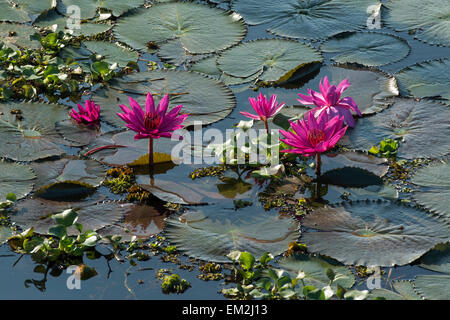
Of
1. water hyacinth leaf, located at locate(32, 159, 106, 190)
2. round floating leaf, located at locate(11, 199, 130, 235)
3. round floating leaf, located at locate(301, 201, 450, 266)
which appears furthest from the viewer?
water hyacinth leaf, located at locate(32, 159, 106, 190)

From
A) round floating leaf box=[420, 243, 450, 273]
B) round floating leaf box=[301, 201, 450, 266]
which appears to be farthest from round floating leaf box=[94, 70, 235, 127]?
round floating leaf box=[420, 243, 450, 273]

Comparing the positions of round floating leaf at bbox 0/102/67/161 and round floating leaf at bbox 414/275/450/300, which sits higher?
round floating leaf at bbox 0/102/67/161

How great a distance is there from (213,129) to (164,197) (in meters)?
0.85

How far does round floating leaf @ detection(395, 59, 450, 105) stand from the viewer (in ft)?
16.9

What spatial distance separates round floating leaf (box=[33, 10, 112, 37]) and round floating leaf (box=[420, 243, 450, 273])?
11.8ft

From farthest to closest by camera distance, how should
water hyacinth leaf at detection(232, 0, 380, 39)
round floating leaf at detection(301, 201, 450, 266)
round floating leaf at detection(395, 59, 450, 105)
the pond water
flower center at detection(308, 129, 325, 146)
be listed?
water hyacinth leaf at detection(232, 0, 380, 39), round floating leaf at detection(395, 59, 450, 105), flower center at detection(308, 129, 325, 146), round floating leaf at detection(301, 201, 450, 266), the pond water

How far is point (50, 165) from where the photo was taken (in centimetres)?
449

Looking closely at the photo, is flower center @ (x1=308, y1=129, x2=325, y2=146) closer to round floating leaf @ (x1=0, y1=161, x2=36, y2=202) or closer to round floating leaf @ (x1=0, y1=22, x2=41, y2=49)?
round floating leaf @ (x1=0, y1=161, x2=36, y2=202)

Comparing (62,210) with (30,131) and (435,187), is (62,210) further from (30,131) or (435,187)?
(435,187)

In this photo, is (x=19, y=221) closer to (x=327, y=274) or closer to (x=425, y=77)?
(x=327, y=274)

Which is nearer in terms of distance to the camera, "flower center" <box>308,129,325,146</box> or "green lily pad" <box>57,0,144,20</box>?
"flower center" <box>308,129,325,146</box>

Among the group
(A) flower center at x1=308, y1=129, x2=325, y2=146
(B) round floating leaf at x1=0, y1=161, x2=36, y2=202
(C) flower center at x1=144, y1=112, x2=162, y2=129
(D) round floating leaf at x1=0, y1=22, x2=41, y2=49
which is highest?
(D) round floating leaf at x1=0, y1=22, x2=41, y2=49

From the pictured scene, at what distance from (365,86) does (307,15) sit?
1273 millimetres
